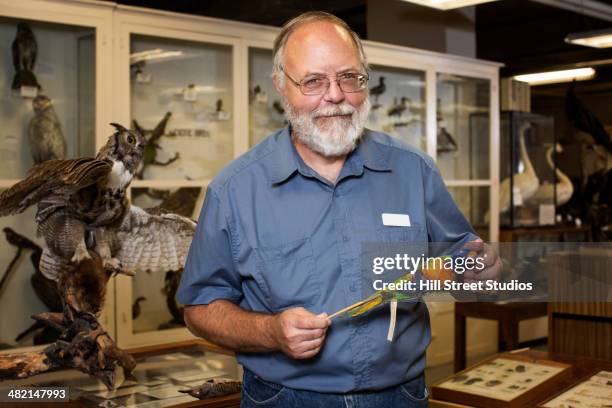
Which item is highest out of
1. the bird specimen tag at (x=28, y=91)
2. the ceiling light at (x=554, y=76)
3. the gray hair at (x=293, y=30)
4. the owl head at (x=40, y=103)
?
the ceiling light at (x=554, y=76)

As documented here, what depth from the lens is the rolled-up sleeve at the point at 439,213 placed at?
1920 mm

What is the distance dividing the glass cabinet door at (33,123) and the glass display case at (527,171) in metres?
3.72

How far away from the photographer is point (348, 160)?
73.9 inches

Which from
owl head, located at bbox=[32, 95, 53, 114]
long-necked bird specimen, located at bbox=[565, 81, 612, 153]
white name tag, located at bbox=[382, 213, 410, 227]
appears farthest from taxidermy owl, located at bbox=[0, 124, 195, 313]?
long-necked bird specimen, located at bbox=[565, 81, 612, 153]

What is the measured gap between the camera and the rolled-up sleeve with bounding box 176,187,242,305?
72.2 inches

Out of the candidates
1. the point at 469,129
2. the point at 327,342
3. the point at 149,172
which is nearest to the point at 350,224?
the point at 327,342

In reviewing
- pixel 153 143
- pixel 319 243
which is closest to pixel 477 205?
pixel 153 143

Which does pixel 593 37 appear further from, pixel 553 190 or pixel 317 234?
pixel 317 234

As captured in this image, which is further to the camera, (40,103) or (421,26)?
(421,26)

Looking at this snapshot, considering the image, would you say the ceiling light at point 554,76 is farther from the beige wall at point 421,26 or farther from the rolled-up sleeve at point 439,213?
the rolled-up sleeve at point 439,213

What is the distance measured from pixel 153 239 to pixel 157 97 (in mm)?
1574

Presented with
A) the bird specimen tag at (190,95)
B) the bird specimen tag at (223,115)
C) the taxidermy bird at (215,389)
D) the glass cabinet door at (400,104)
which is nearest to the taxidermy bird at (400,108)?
the glass cabinet door at (400,104)

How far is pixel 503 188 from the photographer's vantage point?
6277mm

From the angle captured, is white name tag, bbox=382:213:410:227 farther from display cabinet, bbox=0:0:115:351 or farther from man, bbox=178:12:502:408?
display cabinet, bbox=0:0:115:351
